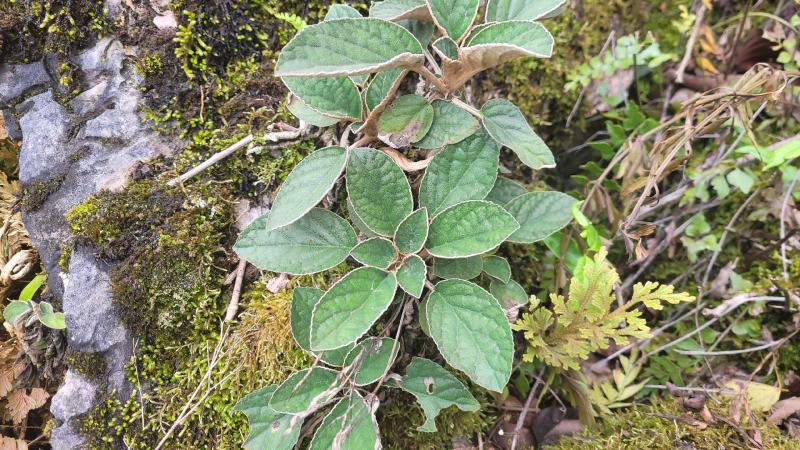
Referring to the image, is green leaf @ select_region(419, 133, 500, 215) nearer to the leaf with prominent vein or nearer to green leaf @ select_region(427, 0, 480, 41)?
green leaf @ select_region(427, 0, 480, 41)

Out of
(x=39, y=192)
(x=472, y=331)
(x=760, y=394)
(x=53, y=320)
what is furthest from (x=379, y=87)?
(x=760, y=394)

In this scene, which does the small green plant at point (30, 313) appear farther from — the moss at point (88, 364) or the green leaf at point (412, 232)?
the green leaf at point (412, 232)

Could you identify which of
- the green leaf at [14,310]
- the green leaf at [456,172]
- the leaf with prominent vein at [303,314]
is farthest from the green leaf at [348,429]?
the green leaf at [14,310]

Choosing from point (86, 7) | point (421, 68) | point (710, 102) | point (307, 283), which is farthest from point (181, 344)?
point (710, 102)

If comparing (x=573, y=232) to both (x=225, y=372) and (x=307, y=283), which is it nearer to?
(x=307, y=283)

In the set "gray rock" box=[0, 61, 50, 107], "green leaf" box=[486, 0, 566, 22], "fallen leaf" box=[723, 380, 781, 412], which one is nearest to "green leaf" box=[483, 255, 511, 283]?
"green leaf" box=[486, 0, 566, 22]

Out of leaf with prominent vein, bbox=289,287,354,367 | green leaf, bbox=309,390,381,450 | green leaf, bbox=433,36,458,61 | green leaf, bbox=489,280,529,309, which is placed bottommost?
green leaf, bbox=309,390,381,450

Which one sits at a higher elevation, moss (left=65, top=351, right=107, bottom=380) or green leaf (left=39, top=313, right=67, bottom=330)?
green leaf (left=39, top=313, right=67, bottom=330)
